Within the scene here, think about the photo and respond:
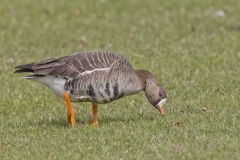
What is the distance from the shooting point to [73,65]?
A: 9.85 metres

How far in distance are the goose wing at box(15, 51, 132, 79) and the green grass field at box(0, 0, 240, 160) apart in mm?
733

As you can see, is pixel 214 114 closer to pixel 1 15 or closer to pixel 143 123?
pixel 143 123

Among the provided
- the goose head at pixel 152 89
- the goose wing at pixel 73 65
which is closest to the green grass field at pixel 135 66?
the goose head at pixel 152 89

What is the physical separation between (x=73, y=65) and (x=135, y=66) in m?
4.22

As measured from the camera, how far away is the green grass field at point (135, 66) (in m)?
8.80

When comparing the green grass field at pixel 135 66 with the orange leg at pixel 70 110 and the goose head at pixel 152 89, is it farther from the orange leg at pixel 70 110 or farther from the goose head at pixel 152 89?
the goose head at pixel 152 89

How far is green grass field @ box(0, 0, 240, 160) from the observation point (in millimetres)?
8797

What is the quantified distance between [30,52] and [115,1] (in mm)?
5403

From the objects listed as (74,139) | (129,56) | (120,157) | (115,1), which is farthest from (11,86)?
(115,1)

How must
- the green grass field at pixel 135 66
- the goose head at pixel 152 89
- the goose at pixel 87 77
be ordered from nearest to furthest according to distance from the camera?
the green grass field at pixel 135 66 → the goose at pixel 87 77 → the goose head at pixel 152 89

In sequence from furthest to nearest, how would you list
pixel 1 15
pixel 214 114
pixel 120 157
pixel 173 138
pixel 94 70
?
pixel 1 15
pixel 214 114
pixel 94 70
pixel 173 138
pixel 120 157

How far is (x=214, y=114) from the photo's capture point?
34.0 ft

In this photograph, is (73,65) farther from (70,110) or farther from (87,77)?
(70,110)

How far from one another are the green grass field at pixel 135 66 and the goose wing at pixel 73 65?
733 mm
